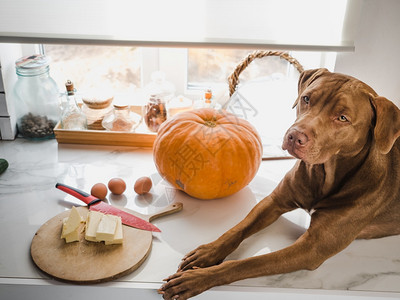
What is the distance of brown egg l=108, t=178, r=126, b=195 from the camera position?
1.25 meters

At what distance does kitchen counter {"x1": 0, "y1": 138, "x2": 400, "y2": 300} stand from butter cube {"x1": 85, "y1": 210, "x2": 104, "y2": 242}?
0.12 metres

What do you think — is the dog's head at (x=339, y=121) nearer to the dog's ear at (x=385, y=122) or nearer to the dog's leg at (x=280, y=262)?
the dog's ear at (x=385, y=122)

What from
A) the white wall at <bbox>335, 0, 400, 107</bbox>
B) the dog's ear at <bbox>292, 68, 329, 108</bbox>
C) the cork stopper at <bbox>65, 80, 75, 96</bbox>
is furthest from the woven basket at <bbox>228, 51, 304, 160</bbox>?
the cork stopper at <bbox>65, 80, 75, 96</bbox>

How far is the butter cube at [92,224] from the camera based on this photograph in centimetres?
106

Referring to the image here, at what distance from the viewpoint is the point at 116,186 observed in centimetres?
125

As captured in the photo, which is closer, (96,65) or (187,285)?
(187,285)

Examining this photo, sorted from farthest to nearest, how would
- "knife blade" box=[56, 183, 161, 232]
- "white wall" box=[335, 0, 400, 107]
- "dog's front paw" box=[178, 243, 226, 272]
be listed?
"white wall" box=[335, 0, 400, 107] < "knife blade" box=[56, 183, 161, 232] < "dog's front paw" box=[178, 243, 226, 272]

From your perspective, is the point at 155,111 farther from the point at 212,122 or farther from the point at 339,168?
the point at 339,168

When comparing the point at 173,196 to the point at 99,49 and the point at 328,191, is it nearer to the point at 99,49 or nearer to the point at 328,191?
the point at 328,191

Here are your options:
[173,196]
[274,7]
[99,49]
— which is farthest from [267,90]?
[99,49]

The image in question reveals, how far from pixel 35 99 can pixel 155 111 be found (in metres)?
0.40

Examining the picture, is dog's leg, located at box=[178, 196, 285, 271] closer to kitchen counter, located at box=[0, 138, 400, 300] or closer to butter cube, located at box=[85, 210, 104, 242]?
kitchen counter, located at box=[0, 138, 400, 300]

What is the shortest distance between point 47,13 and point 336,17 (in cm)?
82

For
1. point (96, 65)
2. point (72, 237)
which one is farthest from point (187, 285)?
point (96, 65)
